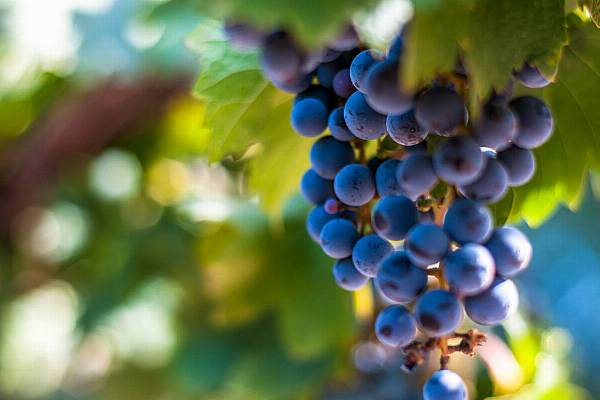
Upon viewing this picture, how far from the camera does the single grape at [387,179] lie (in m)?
0.45

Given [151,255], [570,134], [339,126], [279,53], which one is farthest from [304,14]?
[151,255]

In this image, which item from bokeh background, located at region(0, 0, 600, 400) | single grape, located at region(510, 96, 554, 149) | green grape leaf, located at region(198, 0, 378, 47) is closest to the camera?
green grape leaf, located at region(198, 0, 378, 47)

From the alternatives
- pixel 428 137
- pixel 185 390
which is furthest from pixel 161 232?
pixel 428 137

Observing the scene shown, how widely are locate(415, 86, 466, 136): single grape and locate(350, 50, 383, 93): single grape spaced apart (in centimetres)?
4

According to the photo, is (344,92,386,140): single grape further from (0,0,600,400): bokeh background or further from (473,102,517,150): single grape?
(0,0,600,400): bokeh background

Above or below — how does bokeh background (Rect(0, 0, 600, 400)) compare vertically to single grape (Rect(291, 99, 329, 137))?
below

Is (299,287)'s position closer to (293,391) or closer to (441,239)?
(293,391)

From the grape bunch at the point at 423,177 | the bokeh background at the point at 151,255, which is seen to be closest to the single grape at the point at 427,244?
the grape bunch at the point at 423,177

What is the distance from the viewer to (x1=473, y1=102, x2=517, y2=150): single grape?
1.31 feet

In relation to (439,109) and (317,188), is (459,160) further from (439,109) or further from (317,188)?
(317,188)

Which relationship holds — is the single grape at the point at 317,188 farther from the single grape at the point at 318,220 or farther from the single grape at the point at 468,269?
the single grape at the point at 468,269

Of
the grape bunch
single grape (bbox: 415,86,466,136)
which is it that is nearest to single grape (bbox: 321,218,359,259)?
the grape bunch

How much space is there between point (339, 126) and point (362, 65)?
59 millimetres

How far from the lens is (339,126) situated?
1.52 feet
